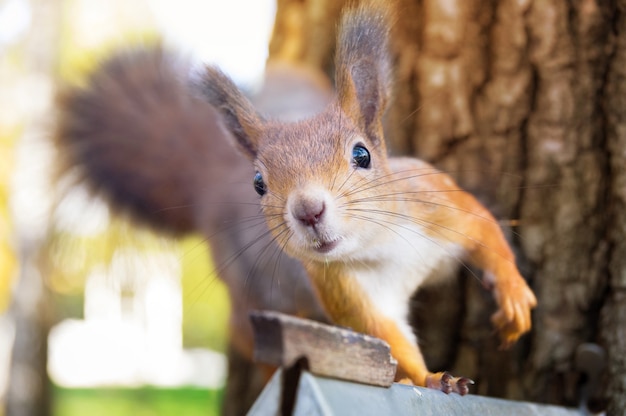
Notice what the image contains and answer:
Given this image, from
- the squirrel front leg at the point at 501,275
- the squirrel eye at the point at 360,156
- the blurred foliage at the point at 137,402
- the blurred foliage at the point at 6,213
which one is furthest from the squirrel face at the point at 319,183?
the blurred foliage at the point at 6,213

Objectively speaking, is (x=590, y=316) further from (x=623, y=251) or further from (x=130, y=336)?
(x=130, y=336)

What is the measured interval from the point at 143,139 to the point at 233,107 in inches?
28.2

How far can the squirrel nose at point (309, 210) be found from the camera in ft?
2.33

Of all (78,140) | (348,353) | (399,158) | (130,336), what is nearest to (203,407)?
(130,336)

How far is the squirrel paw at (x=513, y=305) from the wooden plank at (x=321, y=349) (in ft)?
1.08

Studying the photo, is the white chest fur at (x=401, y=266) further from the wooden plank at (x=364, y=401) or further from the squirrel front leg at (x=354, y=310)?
the wooden plank at (x=364, y=401)

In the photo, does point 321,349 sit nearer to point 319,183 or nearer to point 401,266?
point 319,183

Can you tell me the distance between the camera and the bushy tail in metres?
1.38

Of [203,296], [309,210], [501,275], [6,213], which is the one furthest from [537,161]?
[6,213]

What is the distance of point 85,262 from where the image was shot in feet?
5.13

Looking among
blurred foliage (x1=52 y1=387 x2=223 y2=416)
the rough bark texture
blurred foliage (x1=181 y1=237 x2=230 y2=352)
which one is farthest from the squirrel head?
blurred foliage (x1=52 y1=387 x2=223 y2=416)

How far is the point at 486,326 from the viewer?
101 centimetres

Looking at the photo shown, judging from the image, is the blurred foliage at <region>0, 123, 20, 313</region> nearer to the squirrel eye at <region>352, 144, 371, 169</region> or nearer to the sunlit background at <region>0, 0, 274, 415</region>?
the sunlit background at <region>0, 0, 274, 415</region>

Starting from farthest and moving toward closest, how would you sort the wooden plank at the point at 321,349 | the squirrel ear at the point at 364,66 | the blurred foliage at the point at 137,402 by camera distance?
the blurred foliage at the point at 137,402, the squirrel ear at the point at 364,66, the wooden plank at the point at 321,349
